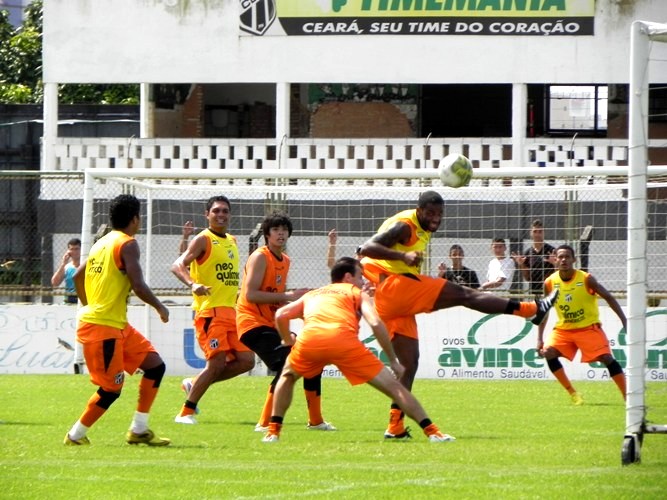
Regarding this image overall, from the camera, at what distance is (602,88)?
34.5m

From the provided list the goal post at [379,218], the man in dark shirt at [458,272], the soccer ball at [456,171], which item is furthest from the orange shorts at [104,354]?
the man in dark shirt at [458,272]

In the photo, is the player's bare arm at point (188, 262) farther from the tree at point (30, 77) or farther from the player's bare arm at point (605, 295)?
the tree at point (30, 77)

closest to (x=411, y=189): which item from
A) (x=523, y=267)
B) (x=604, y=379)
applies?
(x=523, y=267)

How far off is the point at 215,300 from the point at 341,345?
304 cm

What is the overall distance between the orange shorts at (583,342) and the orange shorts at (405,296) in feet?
16.1

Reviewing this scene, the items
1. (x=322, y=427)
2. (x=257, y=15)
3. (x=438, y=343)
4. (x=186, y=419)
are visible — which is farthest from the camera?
(x=257, y=15)

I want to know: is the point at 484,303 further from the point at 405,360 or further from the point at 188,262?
the point at 188,262

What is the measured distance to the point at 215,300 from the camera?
13602mm

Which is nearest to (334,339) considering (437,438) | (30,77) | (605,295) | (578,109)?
(437,438)

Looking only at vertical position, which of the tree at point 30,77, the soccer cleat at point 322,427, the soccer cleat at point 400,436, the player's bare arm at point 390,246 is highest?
the tree at point 30,77

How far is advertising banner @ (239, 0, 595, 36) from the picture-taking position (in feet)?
90.7

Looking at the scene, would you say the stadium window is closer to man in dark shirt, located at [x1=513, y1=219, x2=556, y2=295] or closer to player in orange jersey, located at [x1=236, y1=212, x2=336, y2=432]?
man in dark shirt, located at [x1=513, y1=219, x2=556, y2=295]

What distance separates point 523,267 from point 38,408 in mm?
8340

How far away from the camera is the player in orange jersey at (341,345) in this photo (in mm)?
10836
